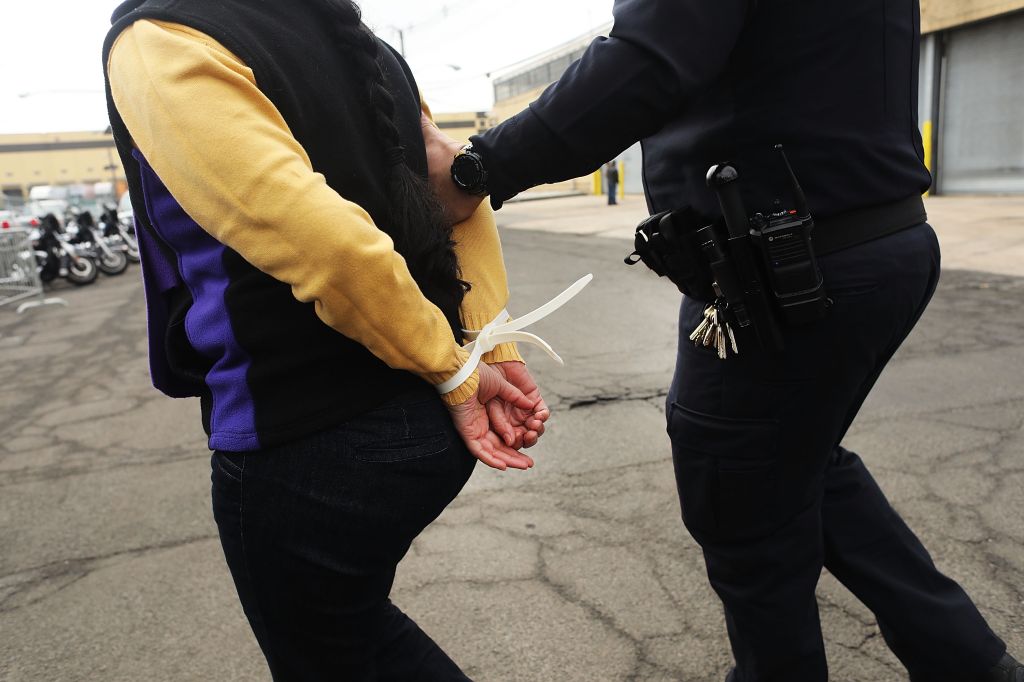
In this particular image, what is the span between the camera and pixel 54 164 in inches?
2896

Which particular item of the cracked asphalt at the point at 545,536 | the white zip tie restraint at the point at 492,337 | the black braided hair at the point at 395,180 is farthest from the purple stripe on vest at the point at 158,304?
the cracked asphalt at the point at 545,536

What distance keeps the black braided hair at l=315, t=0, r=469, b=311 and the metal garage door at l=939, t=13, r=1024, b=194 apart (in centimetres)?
1764

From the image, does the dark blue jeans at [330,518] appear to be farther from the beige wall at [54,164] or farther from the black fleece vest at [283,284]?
the beige wall at [54,164]

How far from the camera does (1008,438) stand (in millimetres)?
3744

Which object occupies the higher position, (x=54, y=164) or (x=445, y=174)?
(x=445, y=174)

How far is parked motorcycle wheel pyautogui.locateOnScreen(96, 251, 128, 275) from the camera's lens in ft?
46.0

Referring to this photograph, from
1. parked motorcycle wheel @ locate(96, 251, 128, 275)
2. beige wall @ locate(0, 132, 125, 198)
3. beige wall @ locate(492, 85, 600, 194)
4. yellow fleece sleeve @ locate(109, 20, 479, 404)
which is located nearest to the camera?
yellow fleece sleeve @ locate(109, 20, 479, 404)

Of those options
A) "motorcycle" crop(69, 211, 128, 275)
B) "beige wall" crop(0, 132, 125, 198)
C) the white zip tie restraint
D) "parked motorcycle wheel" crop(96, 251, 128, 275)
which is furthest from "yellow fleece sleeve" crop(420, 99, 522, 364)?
"beige wall" crop(0, 132, 125, 198)

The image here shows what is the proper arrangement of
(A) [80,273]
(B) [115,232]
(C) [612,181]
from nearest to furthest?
(A) [80,273], (B) [115,232], (C) [612,181]

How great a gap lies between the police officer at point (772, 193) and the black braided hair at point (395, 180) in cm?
16

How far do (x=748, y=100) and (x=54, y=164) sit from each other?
85.1m

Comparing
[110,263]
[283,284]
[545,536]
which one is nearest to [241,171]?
[283,284]

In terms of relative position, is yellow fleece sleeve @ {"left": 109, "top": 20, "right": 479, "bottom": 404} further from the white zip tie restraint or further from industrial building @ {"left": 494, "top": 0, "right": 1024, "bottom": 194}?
industrial building @ {"left": 494, "top": 0, "right": 1024, "bottom": 194}

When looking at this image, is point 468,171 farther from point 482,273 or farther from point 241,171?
point 241,171
